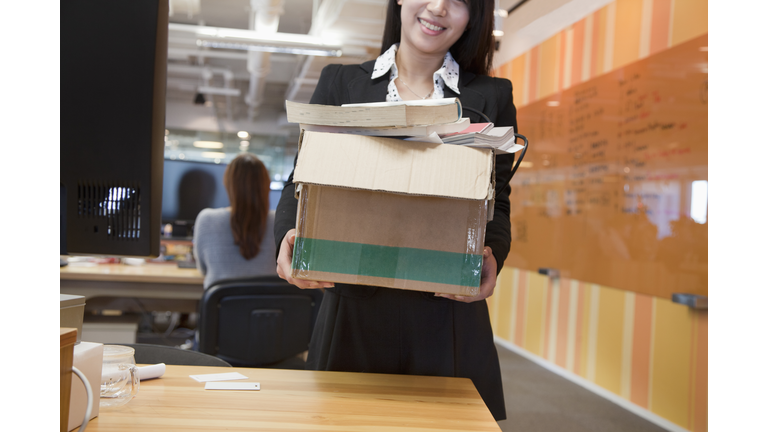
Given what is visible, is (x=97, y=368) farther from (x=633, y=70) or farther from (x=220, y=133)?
(x=220, y=133)

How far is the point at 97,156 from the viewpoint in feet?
2.39

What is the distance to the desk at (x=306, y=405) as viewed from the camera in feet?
2.29

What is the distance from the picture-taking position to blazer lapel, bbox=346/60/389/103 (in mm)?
1080

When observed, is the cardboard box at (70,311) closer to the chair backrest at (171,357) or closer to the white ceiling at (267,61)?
the chair backrest at (171,357)

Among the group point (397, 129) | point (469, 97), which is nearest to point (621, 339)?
point (469, 97)

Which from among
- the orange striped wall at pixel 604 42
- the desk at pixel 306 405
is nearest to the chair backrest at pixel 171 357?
the desk at pixel 306 405

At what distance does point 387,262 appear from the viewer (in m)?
0.75

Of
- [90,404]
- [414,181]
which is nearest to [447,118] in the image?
[414,181]

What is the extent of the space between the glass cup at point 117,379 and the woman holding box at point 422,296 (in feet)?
0.99

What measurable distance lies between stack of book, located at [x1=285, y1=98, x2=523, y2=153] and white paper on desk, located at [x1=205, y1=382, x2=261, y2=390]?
0.41 meters

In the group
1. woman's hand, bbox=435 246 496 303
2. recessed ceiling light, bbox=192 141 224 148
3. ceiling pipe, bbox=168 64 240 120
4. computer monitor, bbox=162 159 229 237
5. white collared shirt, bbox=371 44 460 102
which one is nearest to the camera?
woman's hand, bbox=435 246 496 303

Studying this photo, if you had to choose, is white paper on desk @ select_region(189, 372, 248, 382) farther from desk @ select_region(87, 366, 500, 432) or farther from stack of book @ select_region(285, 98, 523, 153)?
stack of book @ select_region(285, 98, 523, 153)

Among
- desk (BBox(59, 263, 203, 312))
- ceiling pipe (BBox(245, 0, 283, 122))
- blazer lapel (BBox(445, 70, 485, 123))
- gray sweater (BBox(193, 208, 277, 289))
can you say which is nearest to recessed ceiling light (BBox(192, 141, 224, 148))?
ceiling pipe (BBox(245, 0, 283, 122))

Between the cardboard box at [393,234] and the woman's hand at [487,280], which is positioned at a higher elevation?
the cardboard box at [393,234]
